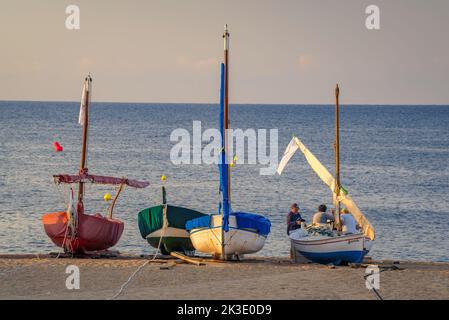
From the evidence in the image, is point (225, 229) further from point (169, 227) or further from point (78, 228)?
point (78, 228)

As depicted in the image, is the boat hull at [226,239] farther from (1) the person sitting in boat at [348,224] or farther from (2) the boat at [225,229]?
(1) the person sitting in boat at [348,224]

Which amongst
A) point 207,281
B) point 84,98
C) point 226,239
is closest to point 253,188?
point 84,98

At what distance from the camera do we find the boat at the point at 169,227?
91.0 feet

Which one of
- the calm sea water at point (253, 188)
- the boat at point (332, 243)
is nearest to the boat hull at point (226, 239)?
the boat at point (332, 243)

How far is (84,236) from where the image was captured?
2656cm

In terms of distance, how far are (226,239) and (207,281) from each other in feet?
12.2

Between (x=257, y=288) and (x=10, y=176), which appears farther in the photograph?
(x=10, y=176)

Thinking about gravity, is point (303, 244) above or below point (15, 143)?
below

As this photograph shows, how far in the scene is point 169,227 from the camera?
27766 millimetres
